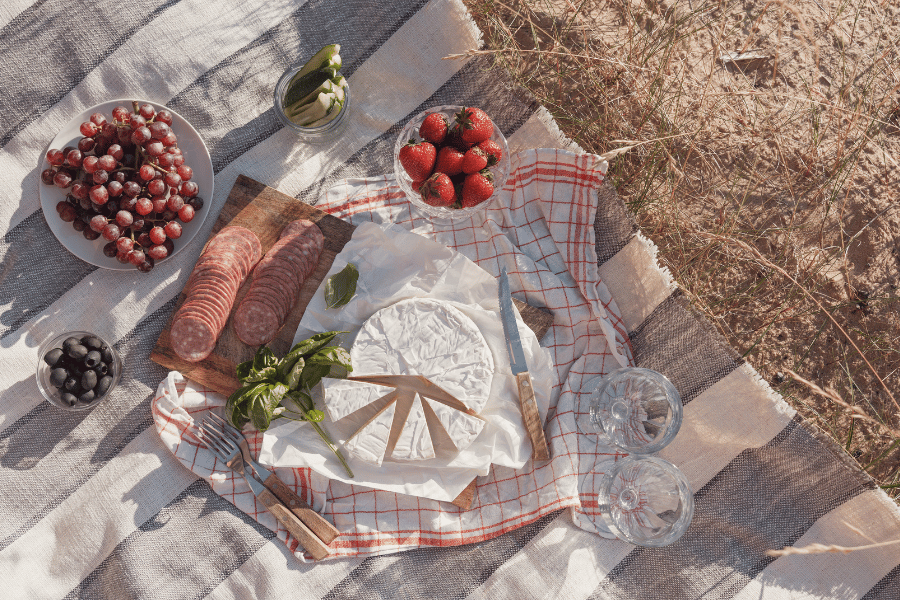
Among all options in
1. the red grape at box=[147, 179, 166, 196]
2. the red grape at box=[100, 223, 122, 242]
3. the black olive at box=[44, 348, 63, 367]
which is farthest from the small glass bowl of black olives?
the red grape at box=[147, 179, 166, 196]

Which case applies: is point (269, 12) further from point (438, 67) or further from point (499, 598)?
point (499, 598)

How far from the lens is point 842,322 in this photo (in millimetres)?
2379

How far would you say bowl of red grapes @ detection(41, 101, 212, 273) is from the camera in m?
1.97

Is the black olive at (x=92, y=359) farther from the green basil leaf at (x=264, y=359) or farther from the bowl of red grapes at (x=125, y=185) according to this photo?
the green basil leaf at (x=264, y=359)

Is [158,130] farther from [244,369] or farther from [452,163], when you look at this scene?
[452,163]

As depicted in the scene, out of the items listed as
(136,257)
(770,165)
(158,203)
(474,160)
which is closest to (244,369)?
(136,257)

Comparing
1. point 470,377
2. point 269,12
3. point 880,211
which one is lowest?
point 880,211

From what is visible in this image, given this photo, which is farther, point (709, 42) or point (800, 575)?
point (709, 42)

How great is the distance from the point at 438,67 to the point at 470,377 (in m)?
1.25

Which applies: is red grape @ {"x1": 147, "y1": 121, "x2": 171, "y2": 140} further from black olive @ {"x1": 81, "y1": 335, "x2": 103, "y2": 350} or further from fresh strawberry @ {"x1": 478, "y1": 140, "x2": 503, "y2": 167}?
fresh strawberry @ {"x1": 478, "y1": 140, "x2": 503, "y2": 167}

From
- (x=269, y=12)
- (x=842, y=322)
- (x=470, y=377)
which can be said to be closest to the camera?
(x=470, y=377)

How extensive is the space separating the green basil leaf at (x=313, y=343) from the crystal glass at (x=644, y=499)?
1.17 meters

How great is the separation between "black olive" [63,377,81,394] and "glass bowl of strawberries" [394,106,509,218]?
1.38 m

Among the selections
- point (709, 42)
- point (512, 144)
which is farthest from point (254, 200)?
point (709, 42)
